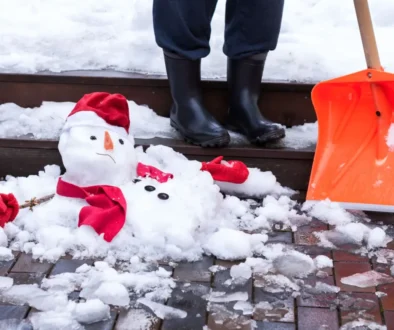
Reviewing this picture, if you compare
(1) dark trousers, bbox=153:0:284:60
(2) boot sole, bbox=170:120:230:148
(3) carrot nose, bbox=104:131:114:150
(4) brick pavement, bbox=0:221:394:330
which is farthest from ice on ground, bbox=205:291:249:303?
(1) dark trousers, bbox=153:0:284:60

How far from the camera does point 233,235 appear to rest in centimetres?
225

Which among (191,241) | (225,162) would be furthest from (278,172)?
(191,241)

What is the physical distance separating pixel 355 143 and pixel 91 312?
46.5 inches

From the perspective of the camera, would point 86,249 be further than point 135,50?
No

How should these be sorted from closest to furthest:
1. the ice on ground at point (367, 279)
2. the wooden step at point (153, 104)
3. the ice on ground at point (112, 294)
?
1. the ice on ground at point (112, 294)
2. the ice on ground at point (367, 279)
3. the wooden step at point (153, 104)

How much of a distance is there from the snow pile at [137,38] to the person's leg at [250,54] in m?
0.19

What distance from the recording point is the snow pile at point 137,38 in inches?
115

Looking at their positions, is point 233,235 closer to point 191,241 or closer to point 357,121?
point 191,241

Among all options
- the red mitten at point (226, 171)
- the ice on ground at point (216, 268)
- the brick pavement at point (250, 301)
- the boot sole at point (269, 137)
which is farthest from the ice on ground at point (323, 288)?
the boot sole at point (269, 137)

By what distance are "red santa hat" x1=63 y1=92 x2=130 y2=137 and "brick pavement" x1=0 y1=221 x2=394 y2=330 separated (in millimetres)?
495

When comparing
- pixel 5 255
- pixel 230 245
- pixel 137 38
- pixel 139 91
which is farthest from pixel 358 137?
pixel 5 255

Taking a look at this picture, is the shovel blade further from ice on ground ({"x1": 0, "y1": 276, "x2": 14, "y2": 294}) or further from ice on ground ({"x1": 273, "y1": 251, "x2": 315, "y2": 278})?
ice on ground ({"x1": 0, "y1": 276, "x2": 14, "y2": 294})

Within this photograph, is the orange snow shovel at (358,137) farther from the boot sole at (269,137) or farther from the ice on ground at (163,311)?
the ice on ground at (163,311)

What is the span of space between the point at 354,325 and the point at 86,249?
2.67 ft
